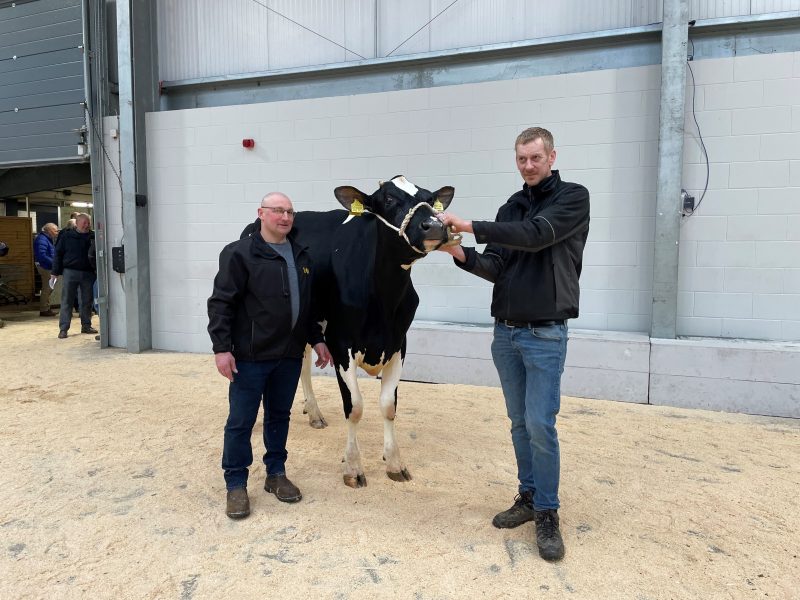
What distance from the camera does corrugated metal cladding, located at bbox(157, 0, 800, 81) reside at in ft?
16.5

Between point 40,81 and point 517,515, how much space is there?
7.79 meters

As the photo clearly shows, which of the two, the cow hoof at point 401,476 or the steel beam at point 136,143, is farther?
the steel beam at point 136,143

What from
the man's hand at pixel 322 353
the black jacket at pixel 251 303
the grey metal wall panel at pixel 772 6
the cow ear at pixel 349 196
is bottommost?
the man's hand at pixel 322 353

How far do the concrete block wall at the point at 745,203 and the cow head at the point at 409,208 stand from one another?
9.84ft

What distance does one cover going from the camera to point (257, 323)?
254 cm

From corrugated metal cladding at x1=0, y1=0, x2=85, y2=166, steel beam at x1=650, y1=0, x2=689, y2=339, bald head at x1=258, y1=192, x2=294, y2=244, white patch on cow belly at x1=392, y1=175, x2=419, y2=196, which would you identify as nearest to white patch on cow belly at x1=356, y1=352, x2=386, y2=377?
bald head at x1=258, y1=192, x2=294, y2=244

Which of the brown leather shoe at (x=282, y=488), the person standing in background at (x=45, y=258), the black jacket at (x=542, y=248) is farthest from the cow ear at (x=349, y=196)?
the person standing in background at (x=45, y=258)

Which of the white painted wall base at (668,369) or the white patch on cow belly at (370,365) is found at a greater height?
the white patch on cow belly at (370,365)

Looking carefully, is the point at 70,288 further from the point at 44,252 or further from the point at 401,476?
the point at 401,476

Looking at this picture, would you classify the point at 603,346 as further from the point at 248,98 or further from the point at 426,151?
the point at 248,98

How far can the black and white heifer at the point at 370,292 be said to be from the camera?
2666mm

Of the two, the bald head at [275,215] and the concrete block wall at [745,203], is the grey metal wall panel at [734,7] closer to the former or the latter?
the concrete block wall at [745,203]

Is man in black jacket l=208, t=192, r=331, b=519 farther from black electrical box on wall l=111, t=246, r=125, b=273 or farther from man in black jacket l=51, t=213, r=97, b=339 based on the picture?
man in black jacket l=51, t=213, r=97, b=339

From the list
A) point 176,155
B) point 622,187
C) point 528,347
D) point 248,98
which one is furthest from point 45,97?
point 528,347
